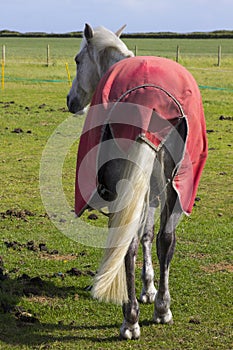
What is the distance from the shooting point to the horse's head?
5.51 metres

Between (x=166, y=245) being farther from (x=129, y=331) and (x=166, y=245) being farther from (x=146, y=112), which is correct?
(x=146, y=112)

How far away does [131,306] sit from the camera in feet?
15.9

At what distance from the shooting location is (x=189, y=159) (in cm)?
496

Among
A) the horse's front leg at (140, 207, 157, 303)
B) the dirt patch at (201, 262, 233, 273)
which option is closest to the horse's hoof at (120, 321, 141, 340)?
the horse's front leg at (140, 207, 157, 303)

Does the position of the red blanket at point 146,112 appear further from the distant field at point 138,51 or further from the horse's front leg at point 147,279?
the distant field at point 138,51

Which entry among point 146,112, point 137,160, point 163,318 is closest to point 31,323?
point 163,318

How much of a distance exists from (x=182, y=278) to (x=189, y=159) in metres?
1.75

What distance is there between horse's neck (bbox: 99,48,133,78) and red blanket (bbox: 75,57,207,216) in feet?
1.68

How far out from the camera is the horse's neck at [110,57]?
5.43 meters

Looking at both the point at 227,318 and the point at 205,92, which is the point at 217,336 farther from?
the point at 205,92

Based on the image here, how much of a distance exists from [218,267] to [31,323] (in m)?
2.24

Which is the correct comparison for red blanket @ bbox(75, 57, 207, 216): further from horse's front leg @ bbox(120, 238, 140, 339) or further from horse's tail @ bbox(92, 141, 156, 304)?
horse's front leg @ bbox(120, 238, 140, 339)

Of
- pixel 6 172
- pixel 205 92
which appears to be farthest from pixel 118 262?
pixel 205 92

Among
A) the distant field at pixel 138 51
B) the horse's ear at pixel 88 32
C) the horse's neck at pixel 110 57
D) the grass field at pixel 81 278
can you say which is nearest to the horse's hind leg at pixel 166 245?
the grass field at pixel 81 278
